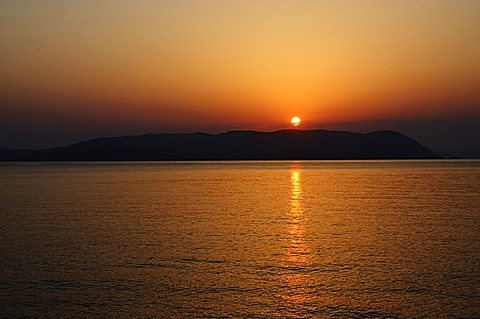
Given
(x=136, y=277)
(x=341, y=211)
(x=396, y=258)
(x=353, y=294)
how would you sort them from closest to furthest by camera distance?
(x=353, y=294) < (x=136, y=277) < (x=396, y=258) < (x=341, y=211)

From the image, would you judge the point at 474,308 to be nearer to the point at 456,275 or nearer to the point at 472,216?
the point at 456,275

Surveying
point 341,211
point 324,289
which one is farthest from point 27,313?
point 341,211

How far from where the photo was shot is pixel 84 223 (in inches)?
1171

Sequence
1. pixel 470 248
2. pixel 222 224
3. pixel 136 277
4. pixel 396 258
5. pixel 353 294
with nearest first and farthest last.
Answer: pixel 353 294 → pixel 136 277 → pixel 396 258 → pixel 470 248 → pixel 222 224

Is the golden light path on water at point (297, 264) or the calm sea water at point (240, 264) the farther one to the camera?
the golden light path on water at point (297, 264)

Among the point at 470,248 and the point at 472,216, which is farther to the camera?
the point at 472,216

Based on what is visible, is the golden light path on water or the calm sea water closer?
the calm sea water

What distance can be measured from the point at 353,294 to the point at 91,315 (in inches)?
286

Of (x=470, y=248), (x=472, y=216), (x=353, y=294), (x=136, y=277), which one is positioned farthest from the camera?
(x=472, y=216)

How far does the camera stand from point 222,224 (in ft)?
97.3

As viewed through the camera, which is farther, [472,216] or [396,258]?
Result: [472,216]

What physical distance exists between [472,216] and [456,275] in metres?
16.9

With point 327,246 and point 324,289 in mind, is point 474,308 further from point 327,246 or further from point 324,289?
point 327,246

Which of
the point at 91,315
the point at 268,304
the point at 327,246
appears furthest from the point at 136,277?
the point at 327,246
